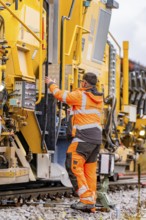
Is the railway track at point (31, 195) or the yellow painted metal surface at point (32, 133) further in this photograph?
the yellow painted metal surface at point (32, 133)

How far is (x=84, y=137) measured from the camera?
6309 mm

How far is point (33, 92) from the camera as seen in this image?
275 inches

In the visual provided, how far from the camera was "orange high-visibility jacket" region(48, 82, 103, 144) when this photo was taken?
6316mm

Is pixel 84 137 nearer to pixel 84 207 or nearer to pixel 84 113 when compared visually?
pixel 84 113

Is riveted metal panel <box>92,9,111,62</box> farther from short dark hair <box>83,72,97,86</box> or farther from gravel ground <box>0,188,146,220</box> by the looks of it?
gravel ground <box>0,188,146,220</box>

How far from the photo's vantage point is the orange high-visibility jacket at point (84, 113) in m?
6.32

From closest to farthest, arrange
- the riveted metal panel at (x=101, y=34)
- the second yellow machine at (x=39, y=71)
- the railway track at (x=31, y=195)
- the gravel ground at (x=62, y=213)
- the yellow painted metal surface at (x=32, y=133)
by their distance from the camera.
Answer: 1. the gravel ground at (x=62, y=213)
2. the second yellow machine at (x=39, y=71)
3. the railway track at (x=31, y=195)
4. the yellow painted metal surface at (x=32, y=133)
5. the riveted metal panel at (x=101, y=34)

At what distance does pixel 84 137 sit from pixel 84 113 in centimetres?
28

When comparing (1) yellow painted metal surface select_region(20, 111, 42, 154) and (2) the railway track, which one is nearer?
(2) the railway track

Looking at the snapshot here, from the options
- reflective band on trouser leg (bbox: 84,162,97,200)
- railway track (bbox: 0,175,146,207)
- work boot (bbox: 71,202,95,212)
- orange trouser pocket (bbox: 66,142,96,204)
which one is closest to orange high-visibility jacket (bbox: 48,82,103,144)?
orange trouser pocket (bbox: 66,142,96,204)

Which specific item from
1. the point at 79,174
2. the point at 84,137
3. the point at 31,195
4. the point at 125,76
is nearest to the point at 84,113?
the point at 84,137

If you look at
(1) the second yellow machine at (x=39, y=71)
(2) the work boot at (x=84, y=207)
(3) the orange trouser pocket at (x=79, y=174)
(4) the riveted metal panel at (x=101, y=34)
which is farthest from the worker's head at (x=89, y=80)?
(4) the riveted metal panel at (x=101, y=34)

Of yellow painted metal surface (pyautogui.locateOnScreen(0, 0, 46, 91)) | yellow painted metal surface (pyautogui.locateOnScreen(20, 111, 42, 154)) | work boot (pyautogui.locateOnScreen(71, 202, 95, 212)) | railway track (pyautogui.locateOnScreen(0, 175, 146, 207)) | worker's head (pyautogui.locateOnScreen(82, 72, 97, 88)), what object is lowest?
railway track (pyautogui.locateOnScreen(0, 175, 146, 207))

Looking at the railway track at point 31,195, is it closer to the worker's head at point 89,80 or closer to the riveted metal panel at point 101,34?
the worker's head at point 89,80
